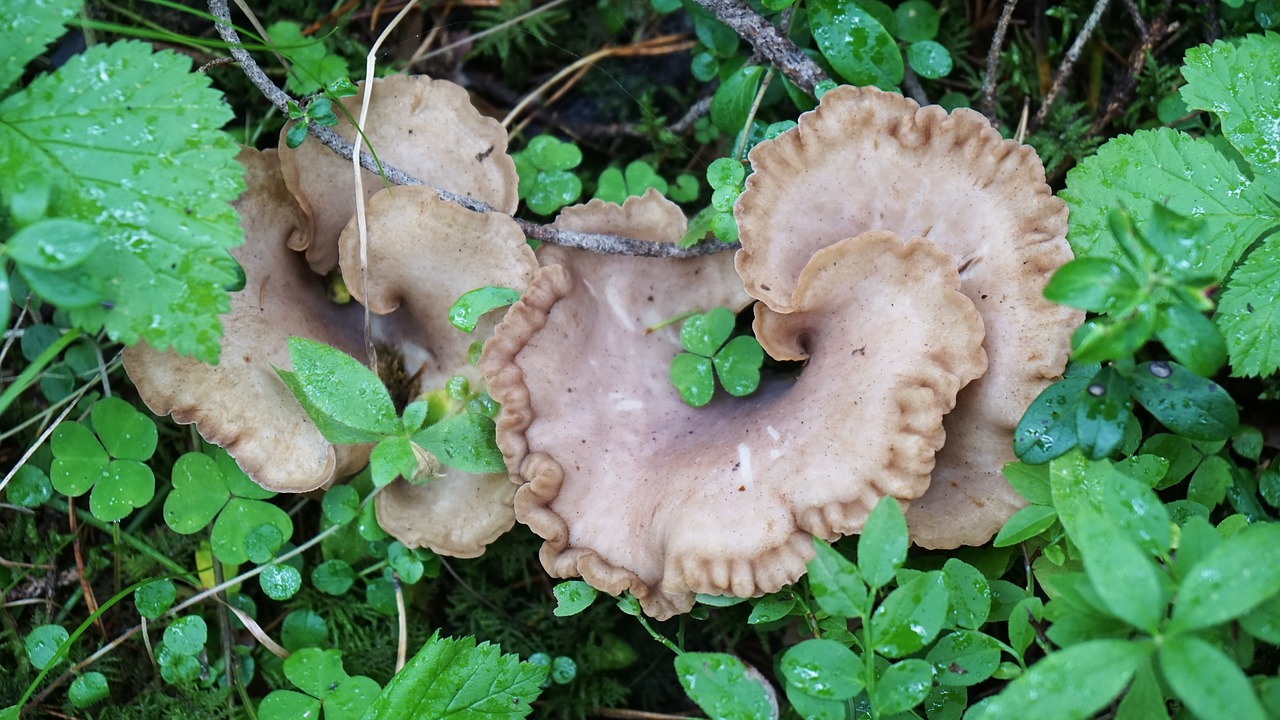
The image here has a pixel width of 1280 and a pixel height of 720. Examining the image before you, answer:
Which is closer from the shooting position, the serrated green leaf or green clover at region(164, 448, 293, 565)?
the serrated green leaf

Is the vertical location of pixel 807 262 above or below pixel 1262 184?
below

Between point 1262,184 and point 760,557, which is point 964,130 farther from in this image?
point 760,557

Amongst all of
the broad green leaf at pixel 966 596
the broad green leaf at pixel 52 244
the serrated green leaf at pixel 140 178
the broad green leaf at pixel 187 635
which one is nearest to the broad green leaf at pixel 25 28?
the serrated green leaf at pixel 140 178

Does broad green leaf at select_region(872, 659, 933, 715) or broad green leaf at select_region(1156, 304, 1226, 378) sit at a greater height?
broad green leaf at select_region(1156, 304, 1226, 378)

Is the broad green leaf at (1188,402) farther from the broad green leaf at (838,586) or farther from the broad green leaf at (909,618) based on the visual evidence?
the broad green leaf at (838,586)

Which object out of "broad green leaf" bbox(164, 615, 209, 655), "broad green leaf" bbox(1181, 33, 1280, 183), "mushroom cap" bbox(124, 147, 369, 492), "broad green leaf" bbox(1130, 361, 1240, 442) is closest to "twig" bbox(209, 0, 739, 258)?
"mushroom cap" bbox(124, 147, 369, 492)

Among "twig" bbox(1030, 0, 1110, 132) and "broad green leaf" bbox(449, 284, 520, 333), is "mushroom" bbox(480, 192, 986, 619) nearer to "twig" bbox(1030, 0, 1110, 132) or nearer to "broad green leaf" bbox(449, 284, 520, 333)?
"broad green leaf" bbox(449, 284, 520, 333)

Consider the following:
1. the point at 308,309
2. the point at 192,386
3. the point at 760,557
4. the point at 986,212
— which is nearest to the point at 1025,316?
the point at 986,212
